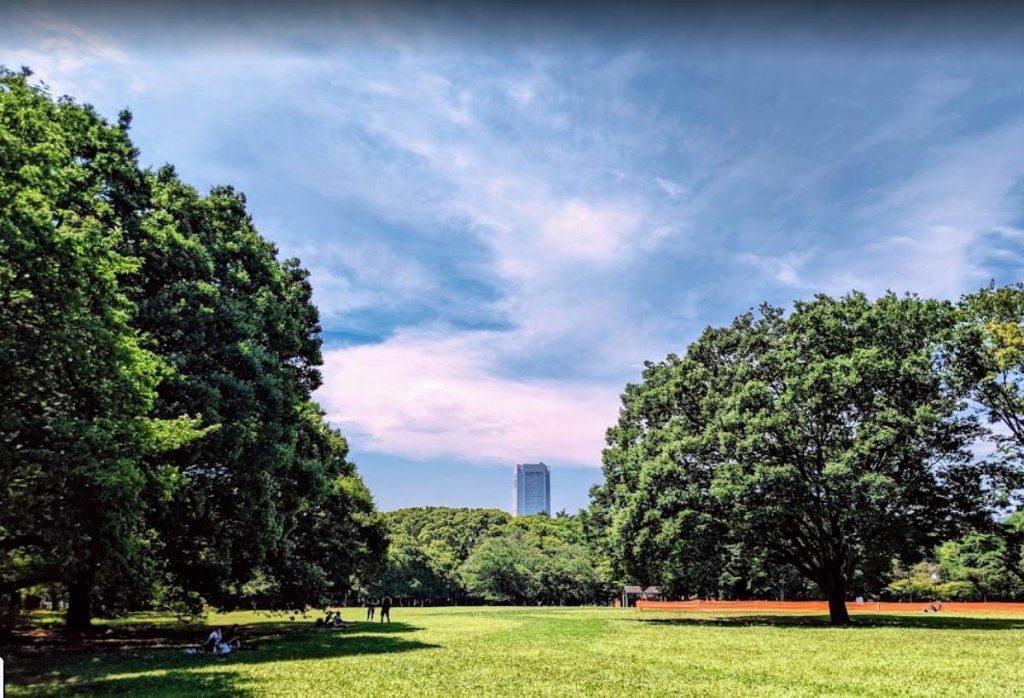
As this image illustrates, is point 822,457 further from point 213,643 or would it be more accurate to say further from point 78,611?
point 78,611

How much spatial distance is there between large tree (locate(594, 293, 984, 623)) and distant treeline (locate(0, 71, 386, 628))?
1872 cm

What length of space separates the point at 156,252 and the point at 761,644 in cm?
2584

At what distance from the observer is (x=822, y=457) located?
1351 inches

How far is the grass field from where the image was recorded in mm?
13938

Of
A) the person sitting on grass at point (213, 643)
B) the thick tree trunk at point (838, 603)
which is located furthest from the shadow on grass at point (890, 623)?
the person sitting on grass at point (213, 643)

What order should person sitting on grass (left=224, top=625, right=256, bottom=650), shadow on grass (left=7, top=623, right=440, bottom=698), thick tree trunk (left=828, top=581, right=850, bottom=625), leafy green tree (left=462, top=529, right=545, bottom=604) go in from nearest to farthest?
1. shadow on grass (left=7, top=623, right=440, bottom=698)
2. person sitting on grass (left=224, top=625, right=256, bottom=650)
3. thick tree trunk (left=828, top=581, right=850, bottom=625)
4. leafy green tree (left=462, top=529, right=545, bottom=604)

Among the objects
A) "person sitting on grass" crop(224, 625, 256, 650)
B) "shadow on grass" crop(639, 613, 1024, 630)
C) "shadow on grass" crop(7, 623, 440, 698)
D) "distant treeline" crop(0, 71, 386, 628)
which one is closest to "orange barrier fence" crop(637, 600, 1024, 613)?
"shadow on grass" crop(639, 613, 1024, 630)

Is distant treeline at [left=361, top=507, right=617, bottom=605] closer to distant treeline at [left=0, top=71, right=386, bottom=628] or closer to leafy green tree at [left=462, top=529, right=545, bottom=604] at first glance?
leafy green tree at [left=462, top=529, right=545, bottom=604]

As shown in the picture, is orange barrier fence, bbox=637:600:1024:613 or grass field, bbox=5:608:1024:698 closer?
grass field, bbox=5:608:1024:698

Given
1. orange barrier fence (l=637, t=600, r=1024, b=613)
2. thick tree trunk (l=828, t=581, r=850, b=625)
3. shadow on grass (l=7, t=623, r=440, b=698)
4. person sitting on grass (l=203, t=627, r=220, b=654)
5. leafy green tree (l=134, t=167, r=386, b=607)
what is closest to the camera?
shadow on grass (l=7, t=623, r=440, b=698)

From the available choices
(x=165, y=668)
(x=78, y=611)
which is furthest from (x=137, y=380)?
(x=78, y=611)

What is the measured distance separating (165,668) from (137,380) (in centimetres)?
815

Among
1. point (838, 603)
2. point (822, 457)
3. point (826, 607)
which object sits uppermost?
point (822, 457)

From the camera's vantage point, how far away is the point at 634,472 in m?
38.3
